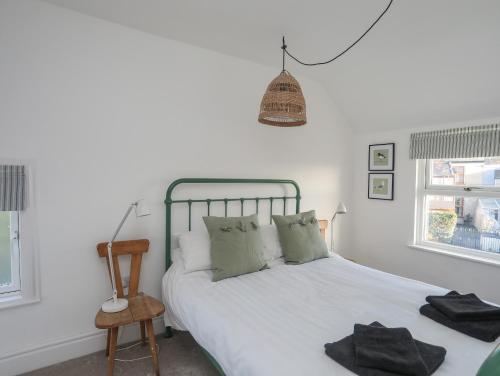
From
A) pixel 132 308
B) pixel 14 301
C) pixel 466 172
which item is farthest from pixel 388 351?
pixel 466 172

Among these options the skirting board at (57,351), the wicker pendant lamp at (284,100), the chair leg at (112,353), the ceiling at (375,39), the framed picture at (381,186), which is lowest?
the skirting board at (57,351)

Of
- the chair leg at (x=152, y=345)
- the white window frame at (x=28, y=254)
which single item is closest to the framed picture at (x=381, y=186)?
the chair leg at (x=152, y=345)

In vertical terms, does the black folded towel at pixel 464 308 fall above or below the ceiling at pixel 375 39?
below

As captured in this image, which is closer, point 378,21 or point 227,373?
point 227,373

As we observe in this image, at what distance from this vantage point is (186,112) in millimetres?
2602

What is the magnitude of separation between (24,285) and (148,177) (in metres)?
1.11

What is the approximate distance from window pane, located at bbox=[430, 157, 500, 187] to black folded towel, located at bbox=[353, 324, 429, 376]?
2.27 m

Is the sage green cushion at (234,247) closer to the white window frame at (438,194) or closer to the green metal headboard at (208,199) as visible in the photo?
the green metal headboard at (208,199)

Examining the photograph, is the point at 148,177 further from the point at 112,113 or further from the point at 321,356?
the point at 321,356

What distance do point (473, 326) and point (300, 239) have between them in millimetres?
1359

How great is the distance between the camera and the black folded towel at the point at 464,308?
1.51m

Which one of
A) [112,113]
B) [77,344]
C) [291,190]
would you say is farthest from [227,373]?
[291,190]

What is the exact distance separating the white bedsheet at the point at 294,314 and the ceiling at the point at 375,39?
179 cm

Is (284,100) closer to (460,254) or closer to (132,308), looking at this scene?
(132,308)
